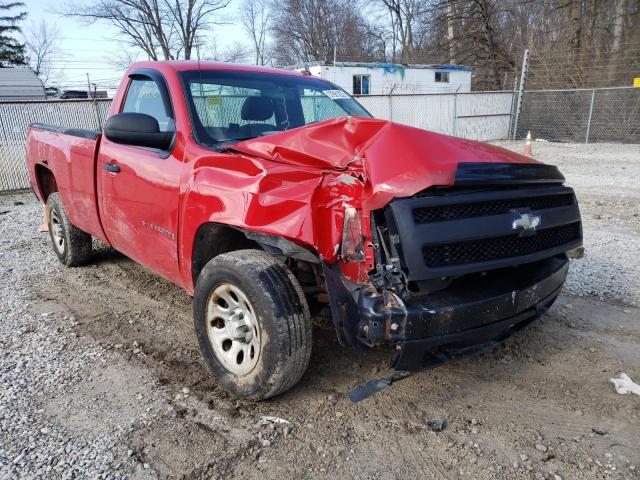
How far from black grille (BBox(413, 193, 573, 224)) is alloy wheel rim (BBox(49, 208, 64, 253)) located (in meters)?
4.50

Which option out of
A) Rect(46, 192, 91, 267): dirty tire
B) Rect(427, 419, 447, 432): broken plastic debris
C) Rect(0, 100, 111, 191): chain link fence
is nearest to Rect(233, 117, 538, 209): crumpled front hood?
Rect(427, 419, 447, 432): broken plastic debris

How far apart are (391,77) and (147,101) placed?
20.9m

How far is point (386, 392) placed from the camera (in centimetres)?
285

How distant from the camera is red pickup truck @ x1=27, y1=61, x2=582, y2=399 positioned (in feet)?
7.27

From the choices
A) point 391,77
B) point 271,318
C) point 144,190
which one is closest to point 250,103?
point 144,190

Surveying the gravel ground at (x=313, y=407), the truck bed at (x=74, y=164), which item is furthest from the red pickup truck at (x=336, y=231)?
the truck bed at (x=74, y=164)

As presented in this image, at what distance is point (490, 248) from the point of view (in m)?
2.38

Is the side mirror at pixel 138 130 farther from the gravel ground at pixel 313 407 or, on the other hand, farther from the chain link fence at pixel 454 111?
the chain link fence at pixel 454 111

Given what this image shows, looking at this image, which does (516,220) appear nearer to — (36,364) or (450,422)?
(450,422)

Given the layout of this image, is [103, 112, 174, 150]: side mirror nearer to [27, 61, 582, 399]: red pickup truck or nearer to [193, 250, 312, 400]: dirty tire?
[27, 61, 582, 399]: red pickup truck

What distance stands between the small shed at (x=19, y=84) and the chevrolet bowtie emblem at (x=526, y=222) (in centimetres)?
2898

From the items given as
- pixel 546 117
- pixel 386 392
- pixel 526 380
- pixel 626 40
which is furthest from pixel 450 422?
pixel 626 40

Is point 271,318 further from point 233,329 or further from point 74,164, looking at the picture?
point 74,164

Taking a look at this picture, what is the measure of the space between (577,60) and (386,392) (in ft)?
70.0
